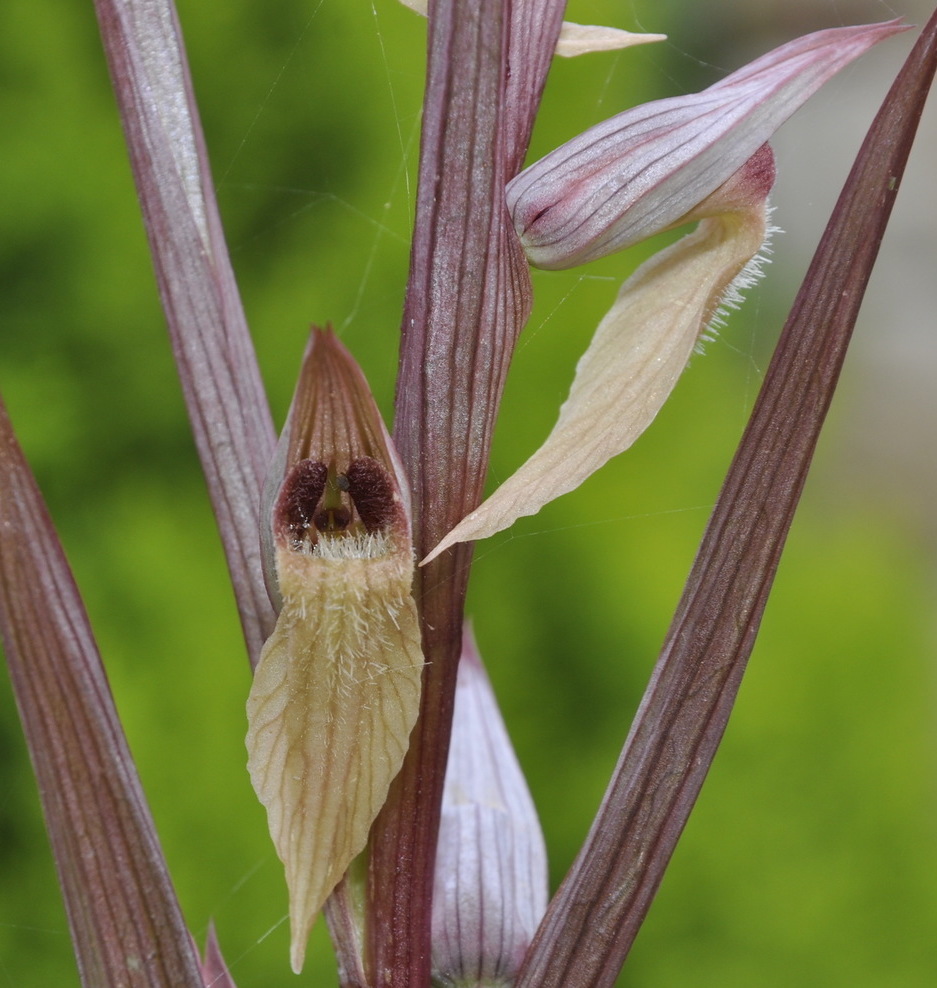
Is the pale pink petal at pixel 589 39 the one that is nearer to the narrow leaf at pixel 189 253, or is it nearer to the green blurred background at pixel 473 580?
the narrow leaf at pixel 189 253

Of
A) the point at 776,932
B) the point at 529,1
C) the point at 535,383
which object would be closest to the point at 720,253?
the point at 529,1

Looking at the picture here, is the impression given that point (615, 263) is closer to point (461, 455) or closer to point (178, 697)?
point (178, 697)

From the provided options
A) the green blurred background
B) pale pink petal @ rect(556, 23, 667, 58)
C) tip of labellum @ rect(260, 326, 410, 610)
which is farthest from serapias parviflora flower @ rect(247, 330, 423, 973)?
the green blurred background

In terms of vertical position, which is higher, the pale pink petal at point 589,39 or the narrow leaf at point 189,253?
the pale pink petal at point 589,39

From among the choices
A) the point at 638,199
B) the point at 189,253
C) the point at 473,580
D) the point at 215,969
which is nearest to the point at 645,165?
the point at 638,199

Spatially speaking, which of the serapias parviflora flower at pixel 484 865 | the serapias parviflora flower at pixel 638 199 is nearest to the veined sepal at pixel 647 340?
the serapias parviflora flower at pixel 638 199

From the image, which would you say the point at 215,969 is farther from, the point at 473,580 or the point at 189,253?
the point at 473,580
